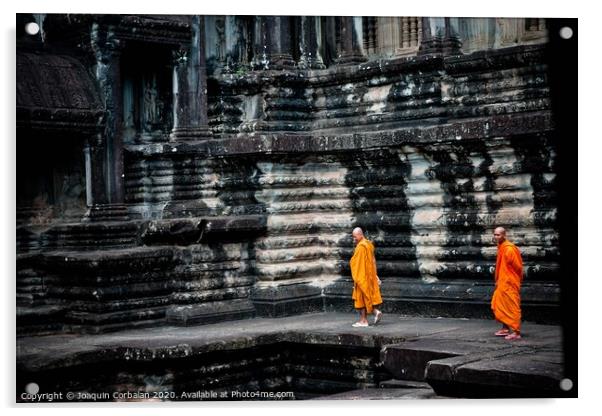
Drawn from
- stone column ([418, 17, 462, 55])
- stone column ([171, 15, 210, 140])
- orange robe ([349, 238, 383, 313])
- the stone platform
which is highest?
stone column ([418, 17, 462, 55])

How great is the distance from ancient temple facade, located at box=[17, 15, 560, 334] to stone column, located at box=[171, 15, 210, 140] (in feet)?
0.08

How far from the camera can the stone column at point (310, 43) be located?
18.0 meters

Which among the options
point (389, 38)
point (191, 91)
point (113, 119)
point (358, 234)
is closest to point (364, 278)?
point (358, 234)

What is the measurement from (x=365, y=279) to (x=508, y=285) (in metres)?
1.93

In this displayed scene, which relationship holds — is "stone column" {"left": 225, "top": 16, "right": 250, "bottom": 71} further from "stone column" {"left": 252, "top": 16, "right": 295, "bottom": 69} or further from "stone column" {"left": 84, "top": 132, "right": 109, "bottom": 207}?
"stone column" {"left": 84, "top": 132, "right": 109, "bottom": 207}

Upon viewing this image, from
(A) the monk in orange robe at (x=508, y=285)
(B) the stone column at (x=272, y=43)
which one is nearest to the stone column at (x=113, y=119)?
(B) the stone column at (x=272, y=43)

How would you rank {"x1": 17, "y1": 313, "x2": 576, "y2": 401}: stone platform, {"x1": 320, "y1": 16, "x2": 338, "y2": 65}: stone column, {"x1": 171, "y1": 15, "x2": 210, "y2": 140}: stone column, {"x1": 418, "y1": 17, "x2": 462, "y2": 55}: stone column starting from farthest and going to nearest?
{"x1": 320, "y1": 16, "x2": 338, "y2": 65}: stone column, {"x1": 171, "y1": 15, "x2": 210, "y2": 140}: stone column, {"x1": 418, "y1": 17, "x2": 462, "y2": 55}: stone column, {"x1": 17, "y1": 313, "x2": 576, "y2": 401}: stone platform

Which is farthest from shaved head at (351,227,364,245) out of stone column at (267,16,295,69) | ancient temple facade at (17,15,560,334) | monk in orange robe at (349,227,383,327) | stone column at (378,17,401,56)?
stone column at (267,16,295,69)

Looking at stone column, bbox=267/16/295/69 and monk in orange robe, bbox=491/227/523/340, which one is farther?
stone column, bbox=267/16/295/69

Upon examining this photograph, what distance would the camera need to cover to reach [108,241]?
16688mm

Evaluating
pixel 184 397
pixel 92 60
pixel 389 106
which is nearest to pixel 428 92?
pixel 389 106

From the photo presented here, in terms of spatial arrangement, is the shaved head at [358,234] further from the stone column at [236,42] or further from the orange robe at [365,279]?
the stone column at [236,42]

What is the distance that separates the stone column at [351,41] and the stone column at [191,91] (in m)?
1.76

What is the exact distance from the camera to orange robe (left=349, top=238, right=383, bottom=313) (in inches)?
626
